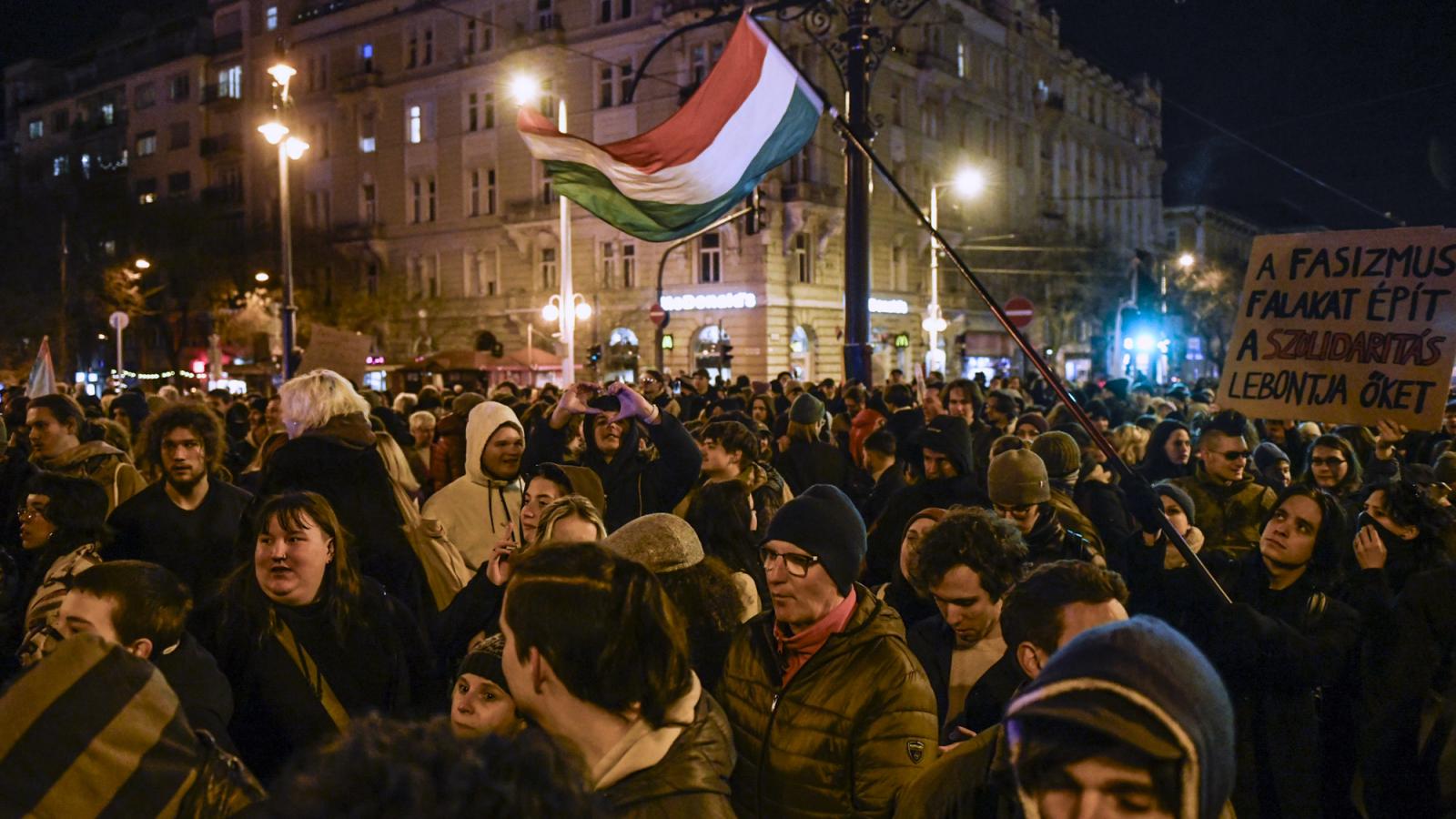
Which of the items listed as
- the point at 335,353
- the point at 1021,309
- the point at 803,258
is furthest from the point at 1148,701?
the point at 803,258

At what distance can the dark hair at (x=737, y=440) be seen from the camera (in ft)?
19.2

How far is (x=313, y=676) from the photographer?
11.3 feet

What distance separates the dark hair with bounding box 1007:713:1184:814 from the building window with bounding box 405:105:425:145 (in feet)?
159

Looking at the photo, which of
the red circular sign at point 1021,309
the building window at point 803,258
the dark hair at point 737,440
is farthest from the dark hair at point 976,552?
the building window at point 803,258

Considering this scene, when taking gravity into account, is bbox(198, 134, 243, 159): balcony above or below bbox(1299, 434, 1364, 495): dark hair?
above

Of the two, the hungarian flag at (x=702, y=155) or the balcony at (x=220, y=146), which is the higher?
the balcony at (x=220, y=146)

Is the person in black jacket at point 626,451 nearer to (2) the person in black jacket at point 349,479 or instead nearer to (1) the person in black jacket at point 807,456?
(2) the person in black jacket at point 349,479

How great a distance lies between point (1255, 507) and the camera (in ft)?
20.7

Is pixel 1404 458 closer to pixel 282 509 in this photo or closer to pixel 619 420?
pixel 619 420

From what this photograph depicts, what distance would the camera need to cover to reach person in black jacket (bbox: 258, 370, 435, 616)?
15.3 feet

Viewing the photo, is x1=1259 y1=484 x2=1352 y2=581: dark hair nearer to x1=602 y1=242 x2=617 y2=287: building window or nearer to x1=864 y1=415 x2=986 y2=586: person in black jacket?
x1=864 y1=415 x2=986 y2=586: person in black jacket

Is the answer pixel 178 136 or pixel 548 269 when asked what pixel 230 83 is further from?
pixel 548 269

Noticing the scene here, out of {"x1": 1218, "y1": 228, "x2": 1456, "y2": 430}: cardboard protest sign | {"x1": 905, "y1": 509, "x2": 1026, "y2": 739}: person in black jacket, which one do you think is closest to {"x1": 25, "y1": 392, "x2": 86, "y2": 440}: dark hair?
{"x1": 905, "y1": 509, "x2": 1026, "y2": 739}: person in black jacket

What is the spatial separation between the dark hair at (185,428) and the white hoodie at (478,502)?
933 mm
